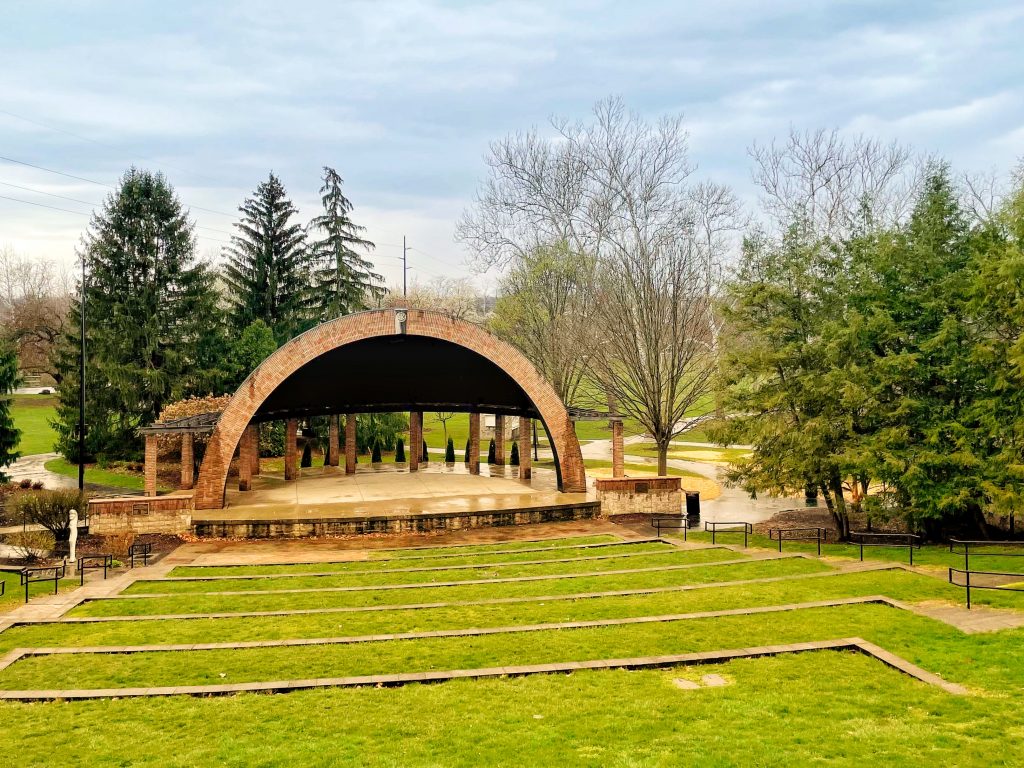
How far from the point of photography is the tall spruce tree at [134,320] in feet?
125

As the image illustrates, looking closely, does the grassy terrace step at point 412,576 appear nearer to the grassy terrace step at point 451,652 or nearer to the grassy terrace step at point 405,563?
the grassy terrace step at point 405,563

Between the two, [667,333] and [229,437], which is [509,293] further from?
[229,437]

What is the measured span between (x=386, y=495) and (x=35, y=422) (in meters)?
43.2

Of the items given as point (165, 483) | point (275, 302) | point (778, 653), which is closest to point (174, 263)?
point (275, 302)

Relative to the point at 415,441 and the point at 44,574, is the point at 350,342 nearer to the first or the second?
the point at 415,441

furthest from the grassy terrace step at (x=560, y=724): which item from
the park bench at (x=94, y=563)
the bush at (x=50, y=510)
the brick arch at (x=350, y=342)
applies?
the brick arch at (x=350, y=342)

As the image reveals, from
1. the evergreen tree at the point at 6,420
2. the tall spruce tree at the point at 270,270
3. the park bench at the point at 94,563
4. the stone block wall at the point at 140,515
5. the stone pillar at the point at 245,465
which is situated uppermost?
the tall spruce tree at the point at 270,270

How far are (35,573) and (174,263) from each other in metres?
25.9

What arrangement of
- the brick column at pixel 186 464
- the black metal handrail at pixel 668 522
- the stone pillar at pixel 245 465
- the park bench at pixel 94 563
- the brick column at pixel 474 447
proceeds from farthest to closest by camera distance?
the brick column at pixel 474 447 < the stone pillar at pixel 245 465 < the brick column at pixel 186 464 < the black metal handrail at pixel 668 522 < the park bench at pixel 94 563

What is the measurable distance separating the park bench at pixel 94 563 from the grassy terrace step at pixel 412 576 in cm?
163

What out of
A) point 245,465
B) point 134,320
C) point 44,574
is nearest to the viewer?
point 44,574

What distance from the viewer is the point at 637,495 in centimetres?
2605

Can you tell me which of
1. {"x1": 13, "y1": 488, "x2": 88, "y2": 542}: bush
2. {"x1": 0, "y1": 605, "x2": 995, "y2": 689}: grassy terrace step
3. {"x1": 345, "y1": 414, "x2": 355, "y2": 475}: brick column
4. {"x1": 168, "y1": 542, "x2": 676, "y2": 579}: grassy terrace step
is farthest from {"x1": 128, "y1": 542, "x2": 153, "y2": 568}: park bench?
{"x1": 345, "y1": 414, "x2": 355, "y2": 475}: brick column

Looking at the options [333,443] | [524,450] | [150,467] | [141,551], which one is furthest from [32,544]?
[524,450]
